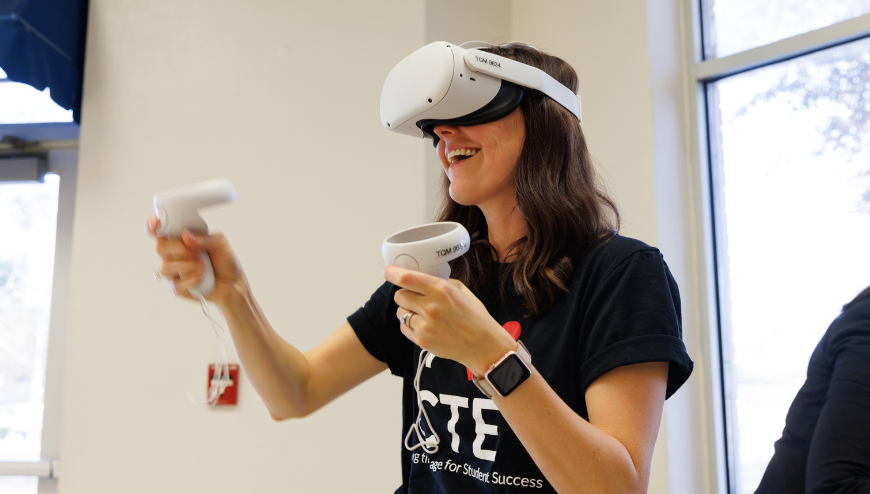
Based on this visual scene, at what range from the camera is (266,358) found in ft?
3.62

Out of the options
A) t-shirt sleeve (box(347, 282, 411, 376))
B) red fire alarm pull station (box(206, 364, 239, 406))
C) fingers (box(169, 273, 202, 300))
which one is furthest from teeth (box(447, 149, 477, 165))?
red fire alarm pull station (box(206, 364, 239, 406))

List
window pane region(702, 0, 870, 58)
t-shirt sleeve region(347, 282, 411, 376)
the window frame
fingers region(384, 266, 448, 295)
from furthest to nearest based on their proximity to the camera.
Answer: the window frame < window pane region(702, 0, 870, 58) < t-shirt sleeve region(347, 282, 411, 376) < fingers region(384, 266, 448, 295)

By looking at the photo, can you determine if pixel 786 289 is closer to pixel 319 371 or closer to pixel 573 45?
pixel 573 45

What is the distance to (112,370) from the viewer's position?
204 centimetres

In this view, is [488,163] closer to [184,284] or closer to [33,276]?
[184,284]

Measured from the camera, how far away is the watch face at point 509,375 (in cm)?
77

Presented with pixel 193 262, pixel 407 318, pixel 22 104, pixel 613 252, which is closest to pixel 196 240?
pixel 193 262

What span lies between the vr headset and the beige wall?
865 mm

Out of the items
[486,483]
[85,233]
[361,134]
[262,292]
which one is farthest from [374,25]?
[486,483]

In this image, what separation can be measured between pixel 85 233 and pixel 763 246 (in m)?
2.25

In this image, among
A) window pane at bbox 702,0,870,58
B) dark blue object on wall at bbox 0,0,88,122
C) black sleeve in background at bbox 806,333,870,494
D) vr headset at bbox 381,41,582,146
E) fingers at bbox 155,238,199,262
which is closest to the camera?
black sleeve in background at bbox 806,333,870,494

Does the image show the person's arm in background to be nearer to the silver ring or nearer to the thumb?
the thumb

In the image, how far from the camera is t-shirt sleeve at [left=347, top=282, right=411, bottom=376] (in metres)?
1.22

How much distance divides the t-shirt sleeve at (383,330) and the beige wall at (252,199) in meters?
0.76
